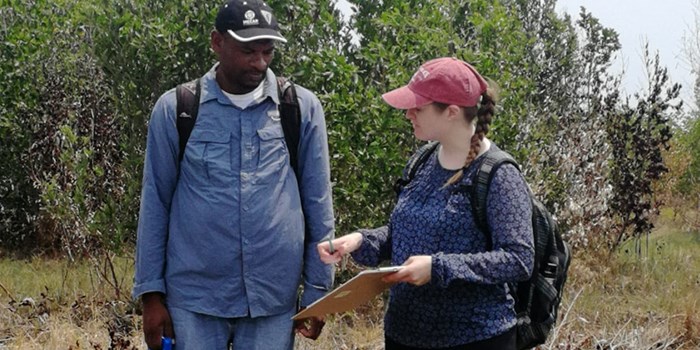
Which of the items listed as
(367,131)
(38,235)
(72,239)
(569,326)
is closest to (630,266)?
(569,326)

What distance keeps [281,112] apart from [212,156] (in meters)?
0.27

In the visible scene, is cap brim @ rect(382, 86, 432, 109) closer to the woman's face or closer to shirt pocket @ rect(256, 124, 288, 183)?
the woman's face

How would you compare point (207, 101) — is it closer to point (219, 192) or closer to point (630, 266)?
point (219, 192)

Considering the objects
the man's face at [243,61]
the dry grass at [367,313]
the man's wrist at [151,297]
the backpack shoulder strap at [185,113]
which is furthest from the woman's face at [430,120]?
the dry grass at [367,313]

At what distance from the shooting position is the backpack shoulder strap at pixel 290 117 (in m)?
3.16

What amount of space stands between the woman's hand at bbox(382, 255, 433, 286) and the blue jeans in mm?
579

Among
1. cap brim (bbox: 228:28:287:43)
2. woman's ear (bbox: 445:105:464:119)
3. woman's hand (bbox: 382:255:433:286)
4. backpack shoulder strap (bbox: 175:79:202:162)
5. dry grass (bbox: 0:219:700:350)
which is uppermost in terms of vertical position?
cap brim (bbox: 228:28:287:43)

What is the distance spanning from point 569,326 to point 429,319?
9.57ft

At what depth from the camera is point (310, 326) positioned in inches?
129

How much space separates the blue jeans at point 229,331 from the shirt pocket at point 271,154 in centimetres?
46

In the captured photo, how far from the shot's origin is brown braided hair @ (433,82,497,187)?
2898 mm

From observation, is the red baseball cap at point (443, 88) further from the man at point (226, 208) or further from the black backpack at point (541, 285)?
the man at point (226, 208)

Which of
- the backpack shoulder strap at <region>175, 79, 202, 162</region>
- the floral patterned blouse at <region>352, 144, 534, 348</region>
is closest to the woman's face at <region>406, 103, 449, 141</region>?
the floral patterned blouse at <region>352, 144, 534, 348</region>

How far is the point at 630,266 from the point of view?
28.1 ft
